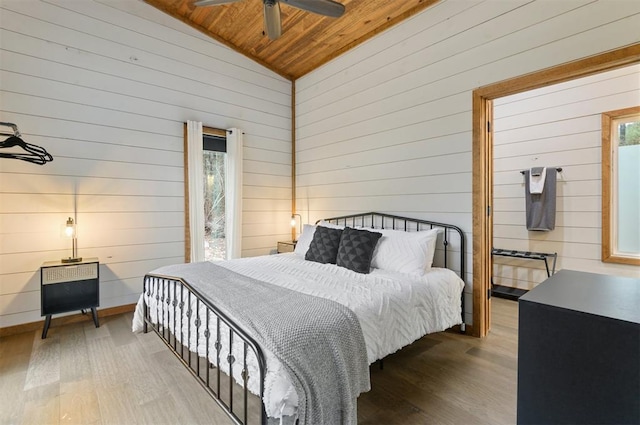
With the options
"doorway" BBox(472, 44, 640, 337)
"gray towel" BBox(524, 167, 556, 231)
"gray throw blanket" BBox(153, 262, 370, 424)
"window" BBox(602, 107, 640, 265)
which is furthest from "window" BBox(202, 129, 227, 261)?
"window" BBox(602, 107, 640, 265)

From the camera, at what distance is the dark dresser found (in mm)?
621

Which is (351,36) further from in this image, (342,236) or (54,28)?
(54,28)

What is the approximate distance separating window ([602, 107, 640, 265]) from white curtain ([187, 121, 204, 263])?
479 cm

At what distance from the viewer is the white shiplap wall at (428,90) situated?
238cm

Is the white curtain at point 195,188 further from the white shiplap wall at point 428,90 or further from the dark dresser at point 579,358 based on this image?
the dark dresser at point 579,358

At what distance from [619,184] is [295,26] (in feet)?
13.8

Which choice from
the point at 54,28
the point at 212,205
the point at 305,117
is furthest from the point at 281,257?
the point at 54,28

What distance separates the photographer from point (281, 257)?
3400 millimetres

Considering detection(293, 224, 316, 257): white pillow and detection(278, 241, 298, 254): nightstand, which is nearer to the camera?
detection(293, 224, 316, 257): white pillow

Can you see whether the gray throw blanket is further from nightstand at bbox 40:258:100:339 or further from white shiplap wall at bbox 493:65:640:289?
white shiplap wall at bbox 493:65:640:289

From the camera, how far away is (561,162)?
370 centimetres

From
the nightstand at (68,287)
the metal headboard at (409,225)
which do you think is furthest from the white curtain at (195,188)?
the metal headboard at (409,225)

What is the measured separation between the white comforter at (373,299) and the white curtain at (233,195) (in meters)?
1.29

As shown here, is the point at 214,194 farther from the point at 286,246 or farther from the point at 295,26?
the point at 295,26
